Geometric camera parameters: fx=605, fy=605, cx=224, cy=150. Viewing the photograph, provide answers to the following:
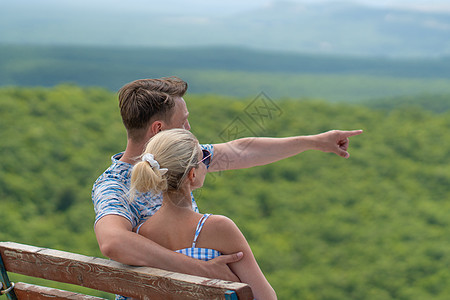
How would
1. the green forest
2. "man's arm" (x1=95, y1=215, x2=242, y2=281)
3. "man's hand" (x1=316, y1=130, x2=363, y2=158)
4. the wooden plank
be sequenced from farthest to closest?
the green forest
"man's hand" (x1=316, y1=130, x2=363, y2=158)
the wooden plank
"man's arm" (x1=95, y1=215, x2=242, y2=281)

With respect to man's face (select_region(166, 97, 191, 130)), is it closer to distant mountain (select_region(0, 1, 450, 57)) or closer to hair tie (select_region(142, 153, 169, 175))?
hair tie (select_region(142, 153, 169, 175))

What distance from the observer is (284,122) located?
824cm

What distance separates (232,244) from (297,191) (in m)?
5.99

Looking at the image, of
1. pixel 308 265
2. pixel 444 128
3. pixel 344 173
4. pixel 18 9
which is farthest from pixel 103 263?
pixel 18 9

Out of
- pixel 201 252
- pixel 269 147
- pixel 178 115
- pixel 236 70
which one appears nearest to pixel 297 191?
pixel 236 70

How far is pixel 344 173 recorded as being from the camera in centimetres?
766

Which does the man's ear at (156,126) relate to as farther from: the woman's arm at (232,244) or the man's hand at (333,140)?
the man's hand at (333,140)

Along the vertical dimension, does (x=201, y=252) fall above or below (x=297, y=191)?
above

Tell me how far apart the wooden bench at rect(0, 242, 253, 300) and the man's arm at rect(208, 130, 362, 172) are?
71 centimetres

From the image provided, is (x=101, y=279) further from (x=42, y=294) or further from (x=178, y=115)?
(x=178, y=115)

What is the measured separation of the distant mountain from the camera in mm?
10266

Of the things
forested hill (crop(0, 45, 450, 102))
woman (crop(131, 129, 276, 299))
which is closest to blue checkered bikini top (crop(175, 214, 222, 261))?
woman (crop(131, 129, 276, 299))

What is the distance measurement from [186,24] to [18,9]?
10.2 ft

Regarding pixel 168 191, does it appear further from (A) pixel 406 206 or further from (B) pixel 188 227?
(A) pixel 406 206
